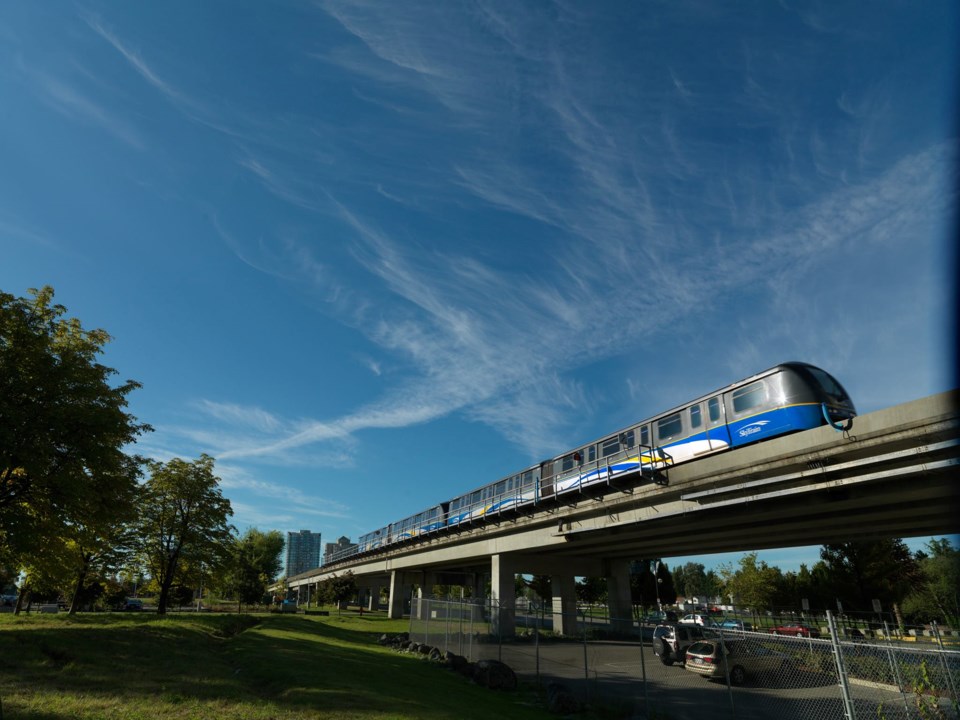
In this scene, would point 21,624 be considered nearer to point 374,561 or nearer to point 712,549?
point 712,549

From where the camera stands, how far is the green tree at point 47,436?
18.2m

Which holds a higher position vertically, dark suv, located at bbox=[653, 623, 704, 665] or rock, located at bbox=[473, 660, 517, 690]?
dark suv, located at bbox=[653, 623, 704, 665]

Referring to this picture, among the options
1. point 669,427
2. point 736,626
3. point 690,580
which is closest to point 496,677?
point 669,427

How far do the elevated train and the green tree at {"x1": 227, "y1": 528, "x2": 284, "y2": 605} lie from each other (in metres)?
24.9

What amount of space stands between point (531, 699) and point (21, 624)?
19569 mm

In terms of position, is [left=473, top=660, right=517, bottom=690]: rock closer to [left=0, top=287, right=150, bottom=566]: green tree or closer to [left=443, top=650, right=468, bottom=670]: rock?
[left=443, top=650, right=468, bottom=670]: rock

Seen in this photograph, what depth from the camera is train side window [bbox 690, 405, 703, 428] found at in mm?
21609

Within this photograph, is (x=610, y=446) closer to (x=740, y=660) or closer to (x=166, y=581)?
(x=740, y=660)

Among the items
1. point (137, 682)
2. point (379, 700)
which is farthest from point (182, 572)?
point (379, 700)

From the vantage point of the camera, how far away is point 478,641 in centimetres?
2261

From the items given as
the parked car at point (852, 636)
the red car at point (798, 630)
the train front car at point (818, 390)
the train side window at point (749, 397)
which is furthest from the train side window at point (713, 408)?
the red car at point (798, 630)

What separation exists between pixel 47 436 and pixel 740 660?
2330cm

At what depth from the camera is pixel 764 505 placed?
18672mm

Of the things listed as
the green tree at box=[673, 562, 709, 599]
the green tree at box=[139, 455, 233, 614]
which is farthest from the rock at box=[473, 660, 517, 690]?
the green tree at box=[673, 562, 709, 599]
